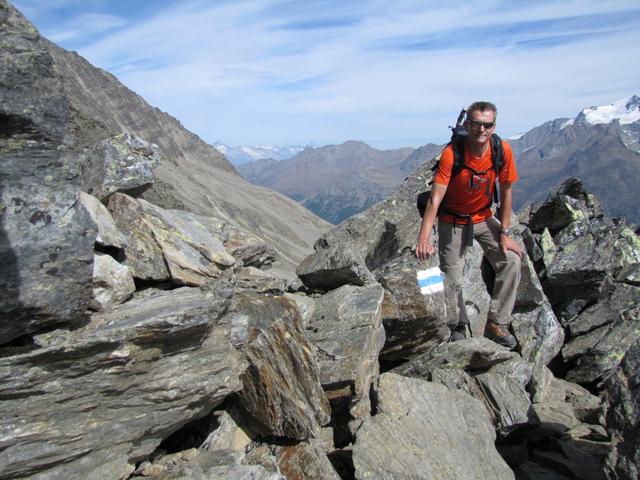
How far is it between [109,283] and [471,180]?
777 cm

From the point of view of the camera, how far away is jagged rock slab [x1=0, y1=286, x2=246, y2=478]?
7.07 m

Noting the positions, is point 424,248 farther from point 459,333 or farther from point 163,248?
point 163,248

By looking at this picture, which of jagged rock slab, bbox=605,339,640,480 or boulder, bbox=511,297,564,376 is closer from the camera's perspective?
jagged rock slab, bbox=605,339,640,480

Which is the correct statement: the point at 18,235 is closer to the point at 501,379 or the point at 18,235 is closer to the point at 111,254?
the point at 111,254

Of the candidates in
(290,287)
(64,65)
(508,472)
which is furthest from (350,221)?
(64,65)

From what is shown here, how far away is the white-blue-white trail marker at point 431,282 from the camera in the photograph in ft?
42.1

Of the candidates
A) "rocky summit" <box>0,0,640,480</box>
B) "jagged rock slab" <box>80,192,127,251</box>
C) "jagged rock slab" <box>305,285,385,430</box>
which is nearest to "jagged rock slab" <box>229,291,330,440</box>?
"rocky summit" <box>0,0,640,480</box>

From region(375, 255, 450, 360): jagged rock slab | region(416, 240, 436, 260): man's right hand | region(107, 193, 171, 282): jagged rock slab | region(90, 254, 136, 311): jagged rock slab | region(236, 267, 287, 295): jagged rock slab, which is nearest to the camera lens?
region(90, 254, 136, 311): jagged rock slab

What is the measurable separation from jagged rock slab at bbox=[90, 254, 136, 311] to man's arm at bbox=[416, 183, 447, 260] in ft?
20.2

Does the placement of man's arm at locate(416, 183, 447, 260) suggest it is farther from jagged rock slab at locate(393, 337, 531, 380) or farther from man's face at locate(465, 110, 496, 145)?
jagged rock slab at locate(393, 337, 531, 380)

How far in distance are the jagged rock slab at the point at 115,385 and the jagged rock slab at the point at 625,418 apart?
6498mm

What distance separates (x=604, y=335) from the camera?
1619 centimetres

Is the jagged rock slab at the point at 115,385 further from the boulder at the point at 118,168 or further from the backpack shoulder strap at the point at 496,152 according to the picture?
the backpack shoulder strap at the point at 496,152

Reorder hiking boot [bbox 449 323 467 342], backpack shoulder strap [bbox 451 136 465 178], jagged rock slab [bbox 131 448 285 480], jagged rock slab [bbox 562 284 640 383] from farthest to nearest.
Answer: jagged rock slab [bbox 562 284 640 383]
hiking boot [bbox 449 323 467 342]
backpack shoulder strap [bbox 451 136 465 178]
jagged rock slab [bbox 131 448 285 480]
